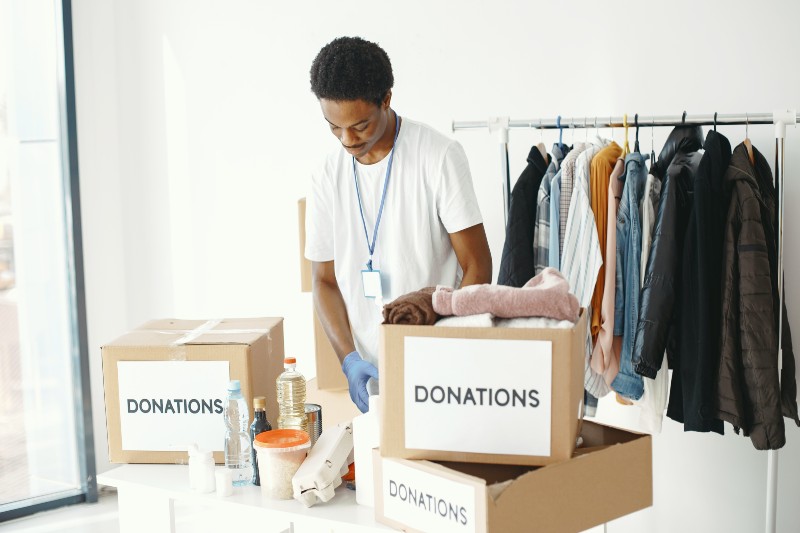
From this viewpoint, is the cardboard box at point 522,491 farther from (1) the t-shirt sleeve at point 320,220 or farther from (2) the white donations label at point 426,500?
(1) the t-shirt sleeve at point 320,220

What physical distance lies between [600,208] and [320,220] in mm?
798

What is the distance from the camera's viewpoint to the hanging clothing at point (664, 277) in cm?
221

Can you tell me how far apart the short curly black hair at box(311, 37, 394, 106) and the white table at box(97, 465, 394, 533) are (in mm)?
863

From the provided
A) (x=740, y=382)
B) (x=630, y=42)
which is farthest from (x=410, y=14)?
(x=740, y=382)

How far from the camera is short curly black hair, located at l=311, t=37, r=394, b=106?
1899 mm

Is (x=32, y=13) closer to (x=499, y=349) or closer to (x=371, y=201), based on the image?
(x=371, y=201)

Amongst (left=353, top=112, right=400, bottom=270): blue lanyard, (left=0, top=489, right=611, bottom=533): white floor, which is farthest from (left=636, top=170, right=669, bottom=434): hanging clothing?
(left=0, top=489, right=611, bottom=533): white floor

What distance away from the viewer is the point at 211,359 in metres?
1.77

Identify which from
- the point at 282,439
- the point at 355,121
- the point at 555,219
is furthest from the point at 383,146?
the point at 282,439

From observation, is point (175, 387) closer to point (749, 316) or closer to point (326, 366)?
point (326, 366)

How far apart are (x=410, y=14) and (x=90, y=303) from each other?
1834mm

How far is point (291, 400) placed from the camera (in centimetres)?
172

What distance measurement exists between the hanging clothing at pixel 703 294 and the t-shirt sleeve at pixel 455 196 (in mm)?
586

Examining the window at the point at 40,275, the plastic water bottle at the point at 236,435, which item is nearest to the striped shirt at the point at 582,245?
the plastic water bottle at the point at 236,435
